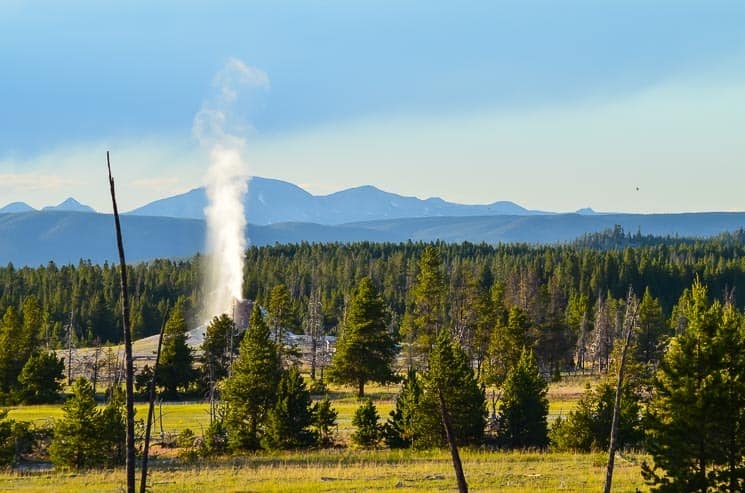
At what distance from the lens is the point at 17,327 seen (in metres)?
72.3

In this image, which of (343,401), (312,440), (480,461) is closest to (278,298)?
(343,401)

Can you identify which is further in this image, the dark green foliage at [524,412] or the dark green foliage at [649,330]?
the dark green foliage at [649,330]

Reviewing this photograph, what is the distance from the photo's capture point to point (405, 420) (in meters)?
38.2

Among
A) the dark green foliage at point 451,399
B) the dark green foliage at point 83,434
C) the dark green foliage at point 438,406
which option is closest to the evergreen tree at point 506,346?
the dark green foliage at point 438,406

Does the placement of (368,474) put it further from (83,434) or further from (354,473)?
(83,434)

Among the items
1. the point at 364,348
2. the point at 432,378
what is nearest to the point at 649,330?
the point at 364,348

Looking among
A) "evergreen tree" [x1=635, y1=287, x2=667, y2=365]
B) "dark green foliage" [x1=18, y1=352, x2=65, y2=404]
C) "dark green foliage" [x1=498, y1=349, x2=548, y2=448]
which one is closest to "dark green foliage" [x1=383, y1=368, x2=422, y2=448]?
"dark green foliage" [x1=498, y1=349, x2=548, y2=448]

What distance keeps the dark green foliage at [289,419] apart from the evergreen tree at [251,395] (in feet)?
3.56

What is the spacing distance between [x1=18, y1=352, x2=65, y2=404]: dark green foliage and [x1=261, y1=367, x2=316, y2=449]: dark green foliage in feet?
118

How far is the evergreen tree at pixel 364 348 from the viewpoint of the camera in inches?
2564

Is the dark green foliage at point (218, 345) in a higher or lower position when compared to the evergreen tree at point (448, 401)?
lower

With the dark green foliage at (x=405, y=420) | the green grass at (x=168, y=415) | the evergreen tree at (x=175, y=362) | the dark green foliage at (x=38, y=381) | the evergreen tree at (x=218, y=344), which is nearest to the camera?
the dark green foliage at (x=405, y=420)

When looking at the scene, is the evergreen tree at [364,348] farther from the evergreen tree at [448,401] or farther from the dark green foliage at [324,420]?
the evergreen tree at [448,401]

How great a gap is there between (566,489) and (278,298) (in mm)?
61386
